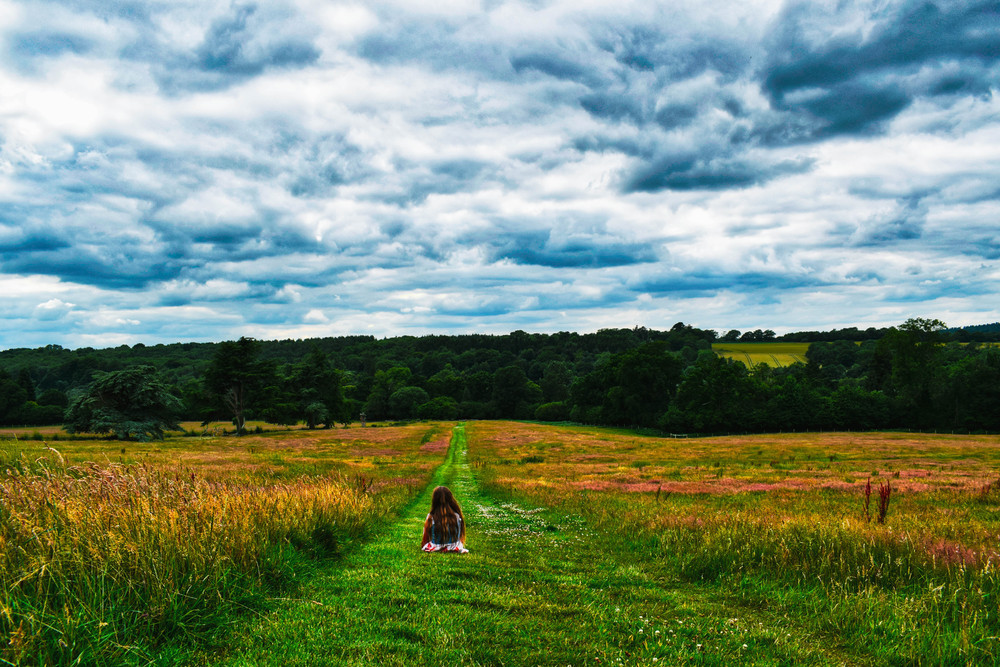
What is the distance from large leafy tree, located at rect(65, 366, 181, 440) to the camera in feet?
197

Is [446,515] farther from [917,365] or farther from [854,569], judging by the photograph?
[917,365]

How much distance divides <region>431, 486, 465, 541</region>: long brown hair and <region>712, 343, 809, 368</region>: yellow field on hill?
153 metres

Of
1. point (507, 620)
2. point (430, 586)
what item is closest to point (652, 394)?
point (430, 586)

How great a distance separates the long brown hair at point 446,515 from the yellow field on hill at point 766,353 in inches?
6036

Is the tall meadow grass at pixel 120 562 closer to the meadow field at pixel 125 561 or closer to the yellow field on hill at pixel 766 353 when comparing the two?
the meadow field at pixel 125 561

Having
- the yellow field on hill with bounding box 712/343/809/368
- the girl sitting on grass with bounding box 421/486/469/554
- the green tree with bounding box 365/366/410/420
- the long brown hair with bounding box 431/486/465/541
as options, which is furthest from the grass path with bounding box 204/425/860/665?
the yellow field on hill with bounding box 712/343/809/368

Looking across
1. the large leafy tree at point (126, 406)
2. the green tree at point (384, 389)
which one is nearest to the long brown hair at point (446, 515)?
the large leafy tree at point (126, 406)

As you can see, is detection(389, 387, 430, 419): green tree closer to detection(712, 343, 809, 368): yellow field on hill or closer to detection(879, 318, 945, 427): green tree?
detection(712, 343, 809, 368): yellow field on hill

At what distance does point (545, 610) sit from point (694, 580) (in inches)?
144

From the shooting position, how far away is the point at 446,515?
1111 cm

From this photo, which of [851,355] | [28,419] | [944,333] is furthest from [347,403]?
[851,355]

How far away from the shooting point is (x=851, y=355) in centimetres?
16562

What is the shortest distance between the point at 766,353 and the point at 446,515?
7290 inches

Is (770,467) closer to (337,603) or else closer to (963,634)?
(963,634)
